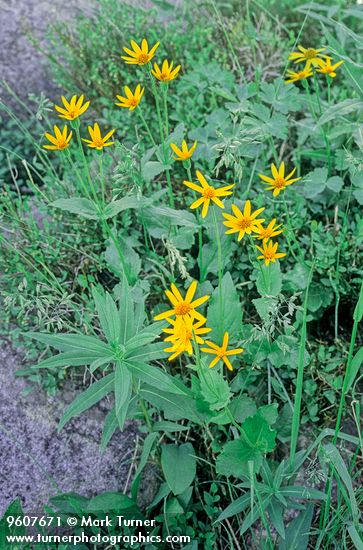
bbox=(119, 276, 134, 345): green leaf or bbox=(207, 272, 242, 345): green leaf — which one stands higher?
bbox=(119, 276, 134, 345): green leaf

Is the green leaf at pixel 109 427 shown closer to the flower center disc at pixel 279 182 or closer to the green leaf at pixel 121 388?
the green leaf at pixel 121 388

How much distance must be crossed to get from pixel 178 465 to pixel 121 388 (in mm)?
477

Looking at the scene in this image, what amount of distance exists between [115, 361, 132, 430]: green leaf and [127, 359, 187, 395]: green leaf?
0.05 m

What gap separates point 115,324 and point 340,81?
200 cm

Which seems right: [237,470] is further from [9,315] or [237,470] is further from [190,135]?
[190,135]

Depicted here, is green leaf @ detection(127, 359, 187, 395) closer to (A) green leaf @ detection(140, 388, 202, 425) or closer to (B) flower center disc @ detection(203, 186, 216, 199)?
(A) green leaf @ detection(140, 388, 202, 425)

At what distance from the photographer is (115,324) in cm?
178

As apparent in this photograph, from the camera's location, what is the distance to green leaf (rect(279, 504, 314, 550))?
1839mm

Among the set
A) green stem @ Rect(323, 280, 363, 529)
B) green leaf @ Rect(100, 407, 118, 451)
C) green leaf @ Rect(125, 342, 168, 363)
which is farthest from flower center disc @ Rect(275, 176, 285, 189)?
green leaf @ Rect(100, 407, 118, 451)

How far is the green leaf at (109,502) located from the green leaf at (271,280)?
2.61 feet

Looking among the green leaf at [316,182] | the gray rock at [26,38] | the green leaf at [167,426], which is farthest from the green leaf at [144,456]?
the gray rock at [26,38]

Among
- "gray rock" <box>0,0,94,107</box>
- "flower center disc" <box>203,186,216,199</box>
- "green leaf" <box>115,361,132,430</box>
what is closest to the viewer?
"green leaf" <box>115,361,132,430</box>

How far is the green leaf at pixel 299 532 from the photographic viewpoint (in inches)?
72.4

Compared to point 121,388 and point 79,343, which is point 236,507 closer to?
point 121,388
